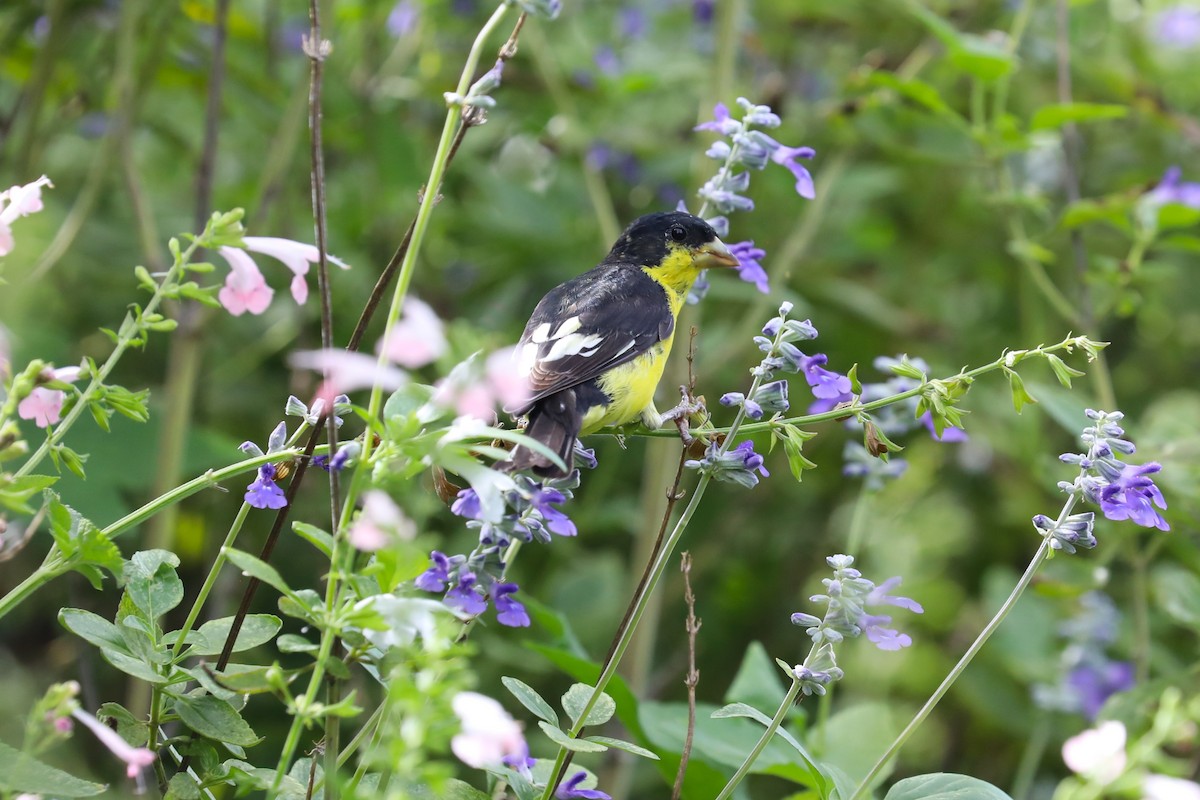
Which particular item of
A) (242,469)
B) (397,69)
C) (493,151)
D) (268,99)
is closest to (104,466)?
(268,99)

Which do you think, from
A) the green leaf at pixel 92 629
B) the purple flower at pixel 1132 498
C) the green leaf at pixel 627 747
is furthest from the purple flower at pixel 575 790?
the purple flower at pixel 1132 498

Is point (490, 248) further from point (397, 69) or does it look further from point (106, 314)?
point (106, 314)

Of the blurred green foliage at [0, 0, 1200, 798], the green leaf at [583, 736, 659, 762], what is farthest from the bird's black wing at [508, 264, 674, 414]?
the blurred green foliage at [0, 0, 1200, 798]

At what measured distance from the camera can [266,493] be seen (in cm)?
97

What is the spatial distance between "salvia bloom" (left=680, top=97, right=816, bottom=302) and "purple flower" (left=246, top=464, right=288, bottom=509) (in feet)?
1.73

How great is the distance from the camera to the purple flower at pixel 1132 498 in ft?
3.36

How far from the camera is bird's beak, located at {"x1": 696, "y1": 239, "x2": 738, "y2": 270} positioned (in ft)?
5.13

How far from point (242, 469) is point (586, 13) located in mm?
2475

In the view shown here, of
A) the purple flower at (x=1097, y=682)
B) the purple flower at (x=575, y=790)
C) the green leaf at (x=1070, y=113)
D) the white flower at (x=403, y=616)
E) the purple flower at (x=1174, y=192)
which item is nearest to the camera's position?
the white flower at (x=403, y=616)

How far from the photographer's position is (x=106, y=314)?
8.88 ft

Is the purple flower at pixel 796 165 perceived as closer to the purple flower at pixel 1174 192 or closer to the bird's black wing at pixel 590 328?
the bird's black wing at pixel 590 328

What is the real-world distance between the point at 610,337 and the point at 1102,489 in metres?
0.57

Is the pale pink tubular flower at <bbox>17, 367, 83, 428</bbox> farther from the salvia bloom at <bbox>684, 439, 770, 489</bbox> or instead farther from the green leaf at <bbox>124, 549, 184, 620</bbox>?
the salvia bloom at <bbox>684, 439, 770, 489</bbox>

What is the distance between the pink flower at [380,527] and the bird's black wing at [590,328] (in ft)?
1.50
